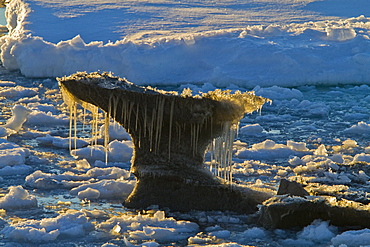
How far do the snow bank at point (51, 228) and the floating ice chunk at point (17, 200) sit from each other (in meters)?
0.73

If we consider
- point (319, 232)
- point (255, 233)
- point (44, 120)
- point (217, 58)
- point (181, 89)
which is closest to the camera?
point (319, 232)

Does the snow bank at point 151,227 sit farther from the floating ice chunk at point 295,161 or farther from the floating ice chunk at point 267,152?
the floating ice chunk at point 267,152

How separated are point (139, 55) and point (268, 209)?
34.4 ft

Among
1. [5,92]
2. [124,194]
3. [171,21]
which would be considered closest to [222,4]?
[171,21]

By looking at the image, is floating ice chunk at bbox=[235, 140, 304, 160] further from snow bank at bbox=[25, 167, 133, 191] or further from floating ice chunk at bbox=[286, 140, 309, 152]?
snow bank at bbox=[25, 167, 133, 191]

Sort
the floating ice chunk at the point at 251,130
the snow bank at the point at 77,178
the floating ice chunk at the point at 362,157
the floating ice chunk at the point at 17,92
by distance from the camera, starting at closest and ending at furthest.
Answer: the snow bank at the point at 77,178, the floating ice chunk at the point at 362,157, the floating ice chunk at the point at 251,130, the floating ice chunk at the point at 17,92

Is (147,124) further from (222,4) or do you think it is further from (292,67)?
(222,4)

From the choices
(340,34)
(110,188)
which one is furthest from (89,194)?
(340,34)

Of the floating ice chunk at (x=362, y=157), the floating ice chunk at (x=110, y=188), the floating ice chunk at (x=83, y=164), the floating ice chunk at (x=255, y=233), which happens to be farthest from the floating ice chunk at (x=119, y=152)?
the floating ice chunk at (x=255, y=233)

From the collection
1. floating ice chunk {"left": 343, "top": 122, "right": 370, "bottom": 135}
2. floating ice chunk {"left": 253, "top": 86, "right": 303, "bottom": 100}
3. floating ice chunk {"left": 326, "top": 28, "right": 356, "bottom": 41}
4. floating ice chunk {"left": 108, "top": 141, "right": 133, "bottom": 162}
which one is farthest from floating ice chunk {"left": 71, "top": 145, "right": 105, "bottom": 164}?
floating ice chunk {"left": 326, "top": 28, "right": 356, "bottom": 41}

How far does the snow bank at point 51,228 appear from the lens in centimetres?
611

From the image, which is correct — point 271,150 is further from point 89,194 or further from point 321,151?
point 89,194

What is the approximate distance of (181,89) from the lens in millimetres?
14734

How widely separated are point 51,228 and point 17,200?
101cm
